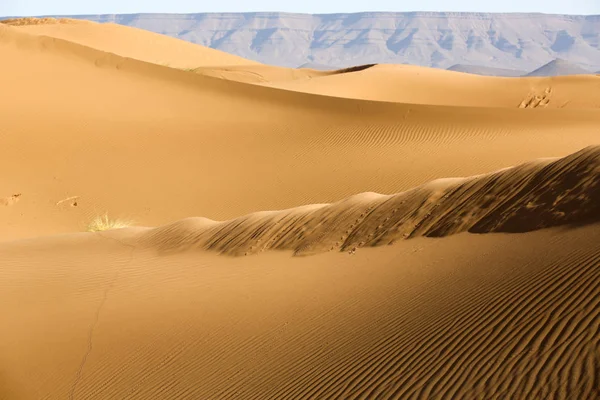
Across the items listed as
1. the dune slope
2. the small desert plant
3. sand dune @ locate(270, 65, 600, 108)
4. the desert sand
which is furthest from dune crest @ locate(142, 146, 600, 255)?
sand dune @ locate(270, 65, 600, 108)

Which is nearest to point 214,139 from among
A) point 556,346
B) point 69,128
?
point 69,128

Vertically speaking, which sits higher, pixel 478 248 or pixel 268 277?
pixel 478 248

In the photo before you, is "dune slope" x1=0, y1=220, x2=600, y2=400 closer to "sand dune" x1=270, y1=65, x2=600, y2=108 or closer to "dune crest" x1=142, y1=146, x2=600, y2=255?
"dune crest" x1=142, y1=146, x2=600, y2=255

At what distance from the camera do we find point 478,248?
334 inches

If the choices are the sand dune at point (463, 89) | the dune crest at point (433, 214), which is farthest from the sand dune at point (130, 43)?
the dune crest at point (433, 214)

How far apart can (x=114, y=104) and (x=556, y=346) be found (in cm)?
2131

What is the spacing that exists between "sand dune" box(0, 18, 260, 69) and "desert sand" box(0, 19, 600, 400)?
45594 millimetres

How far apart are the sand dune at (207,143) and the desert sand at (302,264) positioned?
3.4 inches

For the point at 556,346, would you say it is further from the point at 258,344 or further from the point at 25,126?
the point at 25,126

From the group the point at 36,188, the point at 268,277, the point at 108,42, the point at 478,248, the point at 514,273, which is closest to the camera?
the point at 514,273

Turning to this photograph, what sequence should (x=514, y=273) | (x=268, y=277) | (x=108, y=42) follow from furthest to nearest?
(x=108, y=42) < (x=268, y=277) < (x=514, y=273)

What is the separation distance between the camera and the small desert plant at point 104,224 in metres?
16.2

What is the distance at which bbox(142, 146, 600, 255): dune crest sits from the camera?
28.0 feet

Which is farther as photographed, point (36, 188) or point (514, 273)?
point (36, 188)
